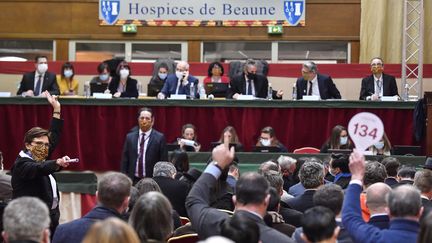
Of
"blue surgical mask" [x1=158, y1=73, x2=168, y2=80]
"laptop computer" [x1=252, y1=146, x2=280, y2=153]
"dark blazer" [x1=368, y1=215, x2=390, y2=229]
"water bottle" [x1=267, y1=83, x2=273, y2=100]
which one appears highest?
"blue surgical mask" [x1=158, y1=73, x2=168, y2=80]

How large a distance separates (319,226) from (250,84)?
32.2 ft

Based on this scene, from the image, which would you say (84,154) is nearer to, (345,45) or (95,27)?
(95,27)

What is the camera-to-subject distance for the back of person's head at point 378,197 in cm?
548

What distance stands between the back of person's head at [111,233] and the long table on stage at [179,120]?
373 inches

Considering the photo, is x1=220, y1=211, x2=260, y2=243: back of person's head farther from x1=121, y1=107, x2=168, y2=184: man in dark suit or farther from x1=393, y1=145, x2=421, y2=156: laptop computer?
x1=393, y1=145, x2=421, y2=156: laptop computer

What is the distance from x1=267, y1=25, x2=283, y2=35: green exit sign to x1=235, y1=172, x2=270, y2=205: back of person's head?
533 inches

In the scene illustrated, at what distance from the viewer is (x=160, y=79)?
15055 mm

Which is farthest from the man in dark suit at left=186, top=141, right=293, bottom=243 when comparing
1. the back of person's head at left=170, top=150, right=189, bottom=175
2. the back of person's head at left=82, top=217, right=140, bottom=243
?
the back of person's head at left=170, top=150, right=189, bottom=175

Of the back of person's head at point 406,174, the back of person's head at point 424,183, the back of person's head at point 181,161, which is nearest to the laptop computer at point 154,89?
the back of person's head at point 181,161

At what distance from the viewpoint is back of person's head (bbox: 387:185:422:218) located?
4.84 metres

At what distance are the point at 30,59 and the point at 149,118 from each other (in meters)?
7.57

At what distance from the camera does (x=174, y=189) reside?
8.15 m

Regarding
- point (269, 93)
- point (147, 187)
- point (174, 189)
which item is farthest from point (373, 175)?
point (269, 93)

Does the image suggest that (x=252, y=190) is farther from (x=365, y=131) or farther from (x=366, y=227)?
(x=365, y=131)
